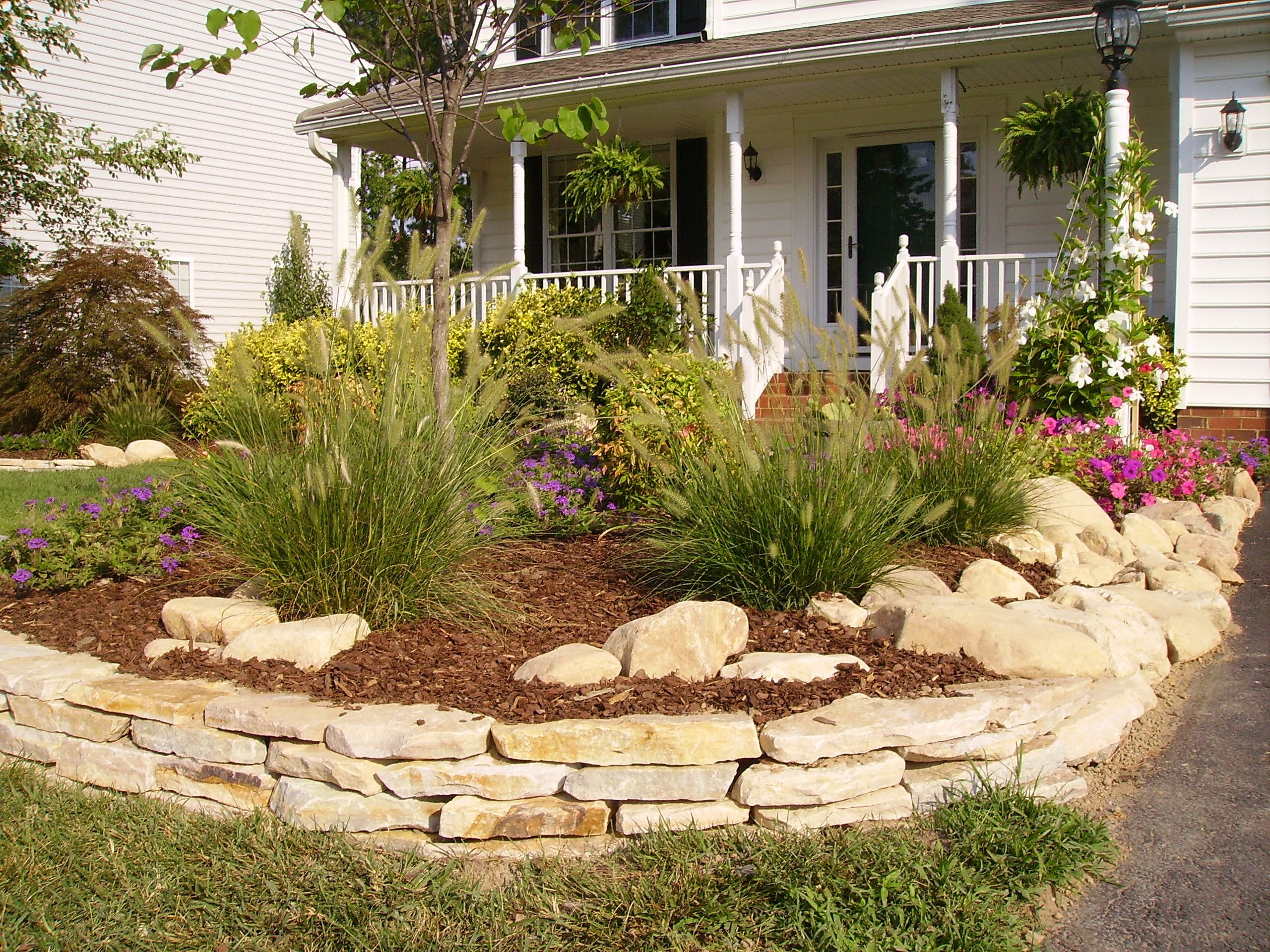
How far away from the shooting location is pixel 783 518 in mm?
3496

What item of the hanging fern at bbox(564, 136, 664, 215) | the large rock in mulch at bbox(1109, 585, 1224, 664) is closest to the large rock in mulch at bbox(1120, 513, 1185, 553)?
the large rock in mulch at bbox(1109, 585, 1224, 664)

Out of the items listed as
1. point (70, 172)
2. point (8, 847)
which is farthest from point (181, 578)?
point (70, 172)

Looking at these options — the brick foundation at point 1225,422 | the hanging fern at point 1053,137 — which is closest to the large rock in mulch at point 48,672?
the hanging fern at point 1053,137

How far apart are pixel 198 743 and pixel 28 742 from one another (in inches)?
27.5

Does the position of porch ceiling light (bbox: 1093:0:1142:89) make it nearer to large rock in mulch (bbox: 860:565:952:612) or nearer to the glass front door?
the glass front door

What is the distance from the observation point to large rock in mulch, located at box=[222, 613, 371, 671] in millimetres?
3285

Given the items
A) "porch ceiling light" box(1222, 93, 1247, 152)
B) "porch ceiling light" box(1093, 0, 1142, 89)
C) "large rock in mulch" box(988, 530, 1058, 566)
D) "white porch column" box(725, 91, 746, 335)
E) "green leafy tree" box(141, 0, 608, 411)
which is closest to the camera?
"green leafy tree" box(141, 0, 608, 411)

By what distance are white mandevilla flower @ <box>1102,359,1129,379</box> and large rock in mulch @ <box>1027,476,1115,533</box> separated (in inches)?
74.7

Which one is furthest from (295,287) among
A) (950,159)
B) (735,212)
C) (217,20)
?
(217,20)

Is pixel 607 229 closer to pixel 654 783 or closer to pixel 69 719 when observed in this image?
pixel 69 719

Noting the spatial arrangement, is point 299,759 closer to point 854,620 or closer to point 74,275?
point 854,620

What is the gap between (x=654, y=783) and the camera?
2664mm

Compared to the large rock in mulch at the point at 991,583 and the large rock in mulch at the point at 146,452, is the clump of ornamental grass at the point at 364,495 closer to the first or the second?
the large rock in mulch at the point at 991,583

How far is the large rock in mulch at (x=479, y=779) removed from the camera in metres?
2.69
